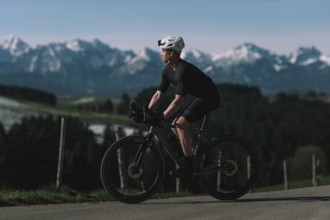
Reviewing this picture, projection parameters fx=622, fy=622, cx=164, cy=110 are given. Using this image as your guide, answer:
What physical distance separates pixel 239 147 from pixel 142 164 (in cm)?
191

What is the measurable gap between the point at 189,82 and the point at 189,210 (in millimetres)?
2095

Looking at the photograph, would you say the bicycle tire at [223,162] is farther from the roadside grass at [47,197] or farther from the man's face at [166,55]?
the roadside grass at [47,197]

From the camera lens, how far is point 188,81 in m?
10.0

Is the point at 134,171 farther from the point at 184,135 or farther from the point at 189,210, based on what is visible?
the point at 189,210

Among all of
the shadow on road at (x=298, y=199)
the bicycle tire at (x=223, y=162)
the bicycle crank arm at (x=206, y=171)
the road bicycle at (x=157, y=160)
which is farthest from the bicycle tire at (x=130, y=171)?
the shadow on road at (x=298, y=199)

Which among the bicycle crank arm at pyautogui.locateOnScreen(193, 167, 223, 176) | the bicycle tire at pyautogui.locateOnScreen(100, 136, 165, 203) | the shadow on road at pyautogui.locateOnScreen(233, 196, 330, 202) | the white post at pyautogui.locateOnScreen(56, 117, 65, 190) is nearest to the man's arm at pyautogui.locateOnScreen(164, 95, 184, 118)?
the bicycle tire at pyautogui.locateOnScreen(100, 136, 165, 203)

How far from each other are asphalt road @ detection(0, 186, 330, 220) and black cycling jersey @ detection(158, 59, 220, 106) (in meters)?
1.79

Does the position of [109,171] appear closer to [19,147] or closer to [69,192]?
[69,192]

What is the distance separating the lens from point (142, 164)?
1027 centimetres

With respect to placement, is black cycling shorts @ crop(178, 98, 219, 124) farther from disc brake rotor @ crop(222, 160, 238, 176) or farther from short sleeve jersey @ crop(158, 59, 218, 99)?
disc brake rotor @ crop(222, 160, 238, 176)

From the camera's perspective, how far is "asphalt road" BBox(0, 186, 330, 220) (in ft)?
28.6

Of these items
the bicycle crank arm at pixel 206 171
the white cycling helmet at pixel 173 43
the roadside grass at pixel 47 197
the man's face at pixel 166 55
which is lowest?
the roadside grass at pixel 47 197

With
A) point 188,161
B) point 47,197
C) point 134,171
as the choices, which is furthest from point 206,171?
point 47,197

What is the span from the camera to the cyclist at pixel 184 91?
32.9 feet
